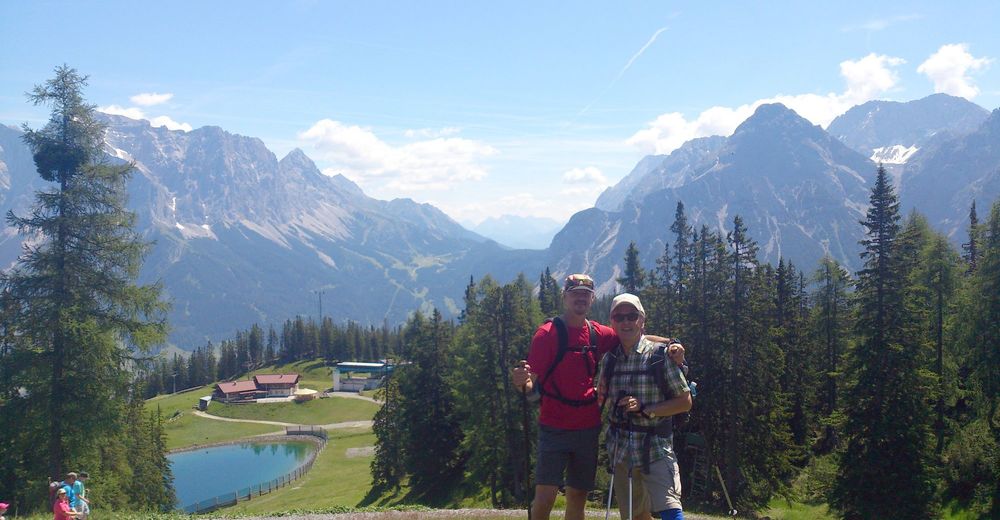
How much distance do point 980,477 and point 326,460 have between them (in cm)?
6159

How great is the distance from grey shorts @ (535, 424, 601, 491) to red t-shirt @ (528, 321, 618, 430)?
0.38 ft

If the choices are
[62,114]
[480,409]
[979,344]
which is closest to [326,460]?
[480,409]

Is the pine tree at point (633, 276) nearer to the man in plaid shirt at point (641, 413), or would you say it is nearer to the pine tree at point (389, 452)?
the pine tree at point (389, 452)

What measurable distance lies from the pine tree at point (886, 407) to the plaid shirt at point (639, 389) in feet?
72.5

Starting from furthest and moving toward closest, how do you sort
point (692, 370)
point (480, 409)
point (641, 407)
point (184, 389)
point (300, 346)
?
point (300, 346) < point (184, 389) < point (480, 409) < point (692, 370) < point (641, 407)

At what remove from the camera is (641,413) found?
730cm

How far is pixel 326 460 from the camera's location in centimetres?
7175

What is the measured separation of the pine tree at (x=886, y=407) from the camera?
2470cm

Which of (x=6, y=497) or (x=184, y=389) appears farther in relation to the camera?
(x=184, y=389)

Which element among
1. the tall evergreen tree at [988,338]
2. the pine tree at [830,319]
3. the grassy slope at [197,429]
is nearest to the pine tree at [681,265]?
the tall evergreen tree at [988,338]

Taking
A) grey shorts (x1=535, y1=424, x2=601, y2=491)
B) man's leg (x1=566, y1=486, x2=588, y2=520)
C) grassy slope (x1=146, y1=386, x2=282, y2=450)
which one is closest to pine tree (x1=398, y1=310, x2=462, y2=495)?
man's leg (x1=566, y1=486, x2=588, y2=520)

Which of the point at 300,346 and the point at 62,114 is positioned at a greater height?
the point at 62,114

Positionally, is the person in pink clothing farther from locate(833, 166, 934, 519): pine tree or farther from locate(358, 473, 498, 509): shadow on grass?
locate(833, 166, 934, 519): pine tree

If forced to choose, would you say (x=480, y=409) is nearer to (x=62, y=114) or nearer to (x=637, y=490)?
(x=62, y=114)
